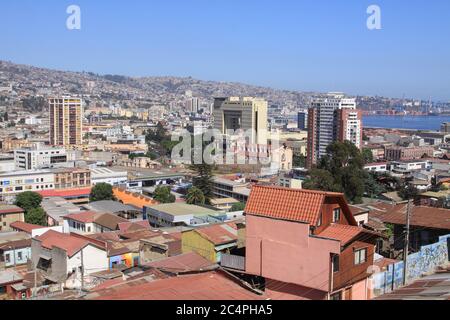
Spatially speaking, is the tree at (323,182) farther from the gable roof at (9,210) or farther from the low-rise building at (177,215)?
the gable roof at (9,210)

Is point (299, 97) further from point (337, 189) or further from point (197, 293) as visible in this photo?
point (197, 293)

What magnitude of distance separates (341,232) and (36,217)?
9.38 meters

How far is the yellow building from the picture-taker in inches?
229

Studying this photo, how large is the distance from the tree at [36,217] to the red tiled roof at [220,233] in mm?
6245

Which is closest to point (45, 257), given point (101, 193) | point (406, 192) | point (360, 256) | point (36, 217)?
point (360, 256)

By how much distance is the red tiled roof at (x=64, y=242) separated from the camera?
6320 mm

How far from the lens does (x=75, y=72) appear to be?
4208 inches

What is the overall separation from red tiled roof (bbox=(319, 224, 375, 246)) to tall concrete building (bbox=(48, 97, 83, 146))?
26.1 meters

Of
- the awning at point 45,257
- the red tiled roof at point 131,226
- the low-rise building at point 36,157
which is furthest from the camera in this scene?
the low-rise building at point 36,157

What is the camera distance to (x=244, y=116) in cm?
3247

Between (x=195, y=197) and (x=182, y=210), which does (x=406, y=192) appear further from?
(x=182, y=210)
